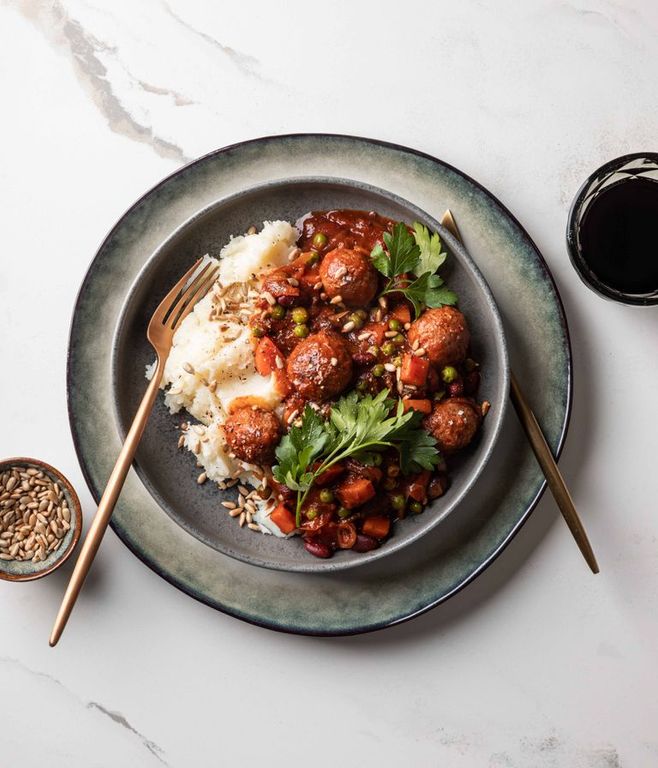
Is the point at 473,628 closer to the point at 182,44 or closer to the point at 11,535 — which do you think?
the point at 11,535

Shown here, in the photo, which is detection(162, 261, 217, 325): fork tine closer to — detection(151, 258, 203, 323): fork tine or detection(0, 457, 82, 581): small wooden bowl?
detection(151, 258, 203, 323): fork tine

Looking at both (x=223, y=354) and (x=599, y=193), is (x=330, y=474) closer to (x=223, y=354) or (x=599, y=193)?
(x=223, y=354)

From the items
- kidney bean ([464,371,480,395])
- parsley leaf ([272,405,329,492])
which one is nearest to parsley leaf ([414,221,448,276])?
kidney bean ([464,371,480,395])

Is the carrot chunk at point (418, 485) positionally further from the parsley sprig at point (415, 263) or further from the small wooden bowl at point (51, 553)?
the small wooden bowl at point (51, 553)

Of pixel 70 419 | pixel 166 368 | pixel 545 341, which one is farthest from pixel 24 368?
pixel 545 341

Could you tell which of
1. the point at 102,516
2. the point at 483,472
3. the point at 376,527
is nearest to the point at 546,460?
the point at 483,472
